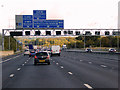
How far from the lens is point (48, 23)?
66688 mm

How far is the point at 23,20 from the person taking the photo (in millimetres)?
66375

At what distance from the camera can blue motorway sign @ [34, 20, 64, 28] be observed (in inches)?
2586

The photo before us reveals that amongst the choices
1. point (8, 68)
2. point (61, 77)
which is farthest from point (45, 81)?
point (8, 68)

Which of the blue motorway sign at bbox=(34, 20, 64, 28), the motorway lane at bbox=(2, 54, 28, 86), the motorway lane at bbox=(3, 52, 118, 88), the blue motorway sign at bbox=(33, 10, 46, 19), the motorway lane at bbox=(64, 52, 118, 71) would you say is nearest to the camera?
the motorway lane at bbox=(3, 52, 118, 88)

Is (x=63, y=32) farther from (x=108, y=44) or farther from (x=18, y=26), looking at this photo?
(x=108, y=44)

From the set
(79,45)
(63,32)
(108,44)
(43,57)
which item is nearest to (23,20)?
(63,32)

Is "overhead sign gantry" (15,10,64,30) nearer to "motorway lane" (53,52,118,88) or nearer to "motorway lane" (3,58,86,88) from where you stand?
"motorway lane" (53,52,118,88)

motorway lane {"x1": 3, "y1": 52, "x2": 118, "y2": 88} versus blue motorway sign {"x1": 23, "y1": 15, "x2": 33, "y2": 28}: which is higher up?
blue motorway sign {"x1": 23, "y1": 15, "x2": 33, "y2": 28}

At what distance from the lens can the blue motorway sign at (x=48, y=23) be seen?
216ft

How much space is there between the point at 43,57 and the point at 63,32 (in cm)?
4887

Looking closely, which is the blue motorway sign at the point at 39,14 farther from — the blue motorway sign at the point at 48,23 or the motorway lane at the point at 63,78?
the motorway lane at the point at 63,78

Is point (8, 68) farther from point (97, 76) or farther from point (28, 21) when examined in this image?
point (28, 21)

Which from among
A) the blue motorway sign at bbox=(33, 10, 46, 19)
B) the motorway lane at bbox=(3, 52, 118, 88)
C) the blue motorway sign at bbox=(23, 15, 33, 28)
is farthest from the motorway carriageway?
the blue motorway sign at bbox=(23, 15, 33, 28)

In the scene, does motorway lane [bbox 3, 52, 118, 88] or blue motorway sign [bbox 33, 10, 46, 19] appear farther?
blue motorway sign [bbox 33, 10, 46, 19]
